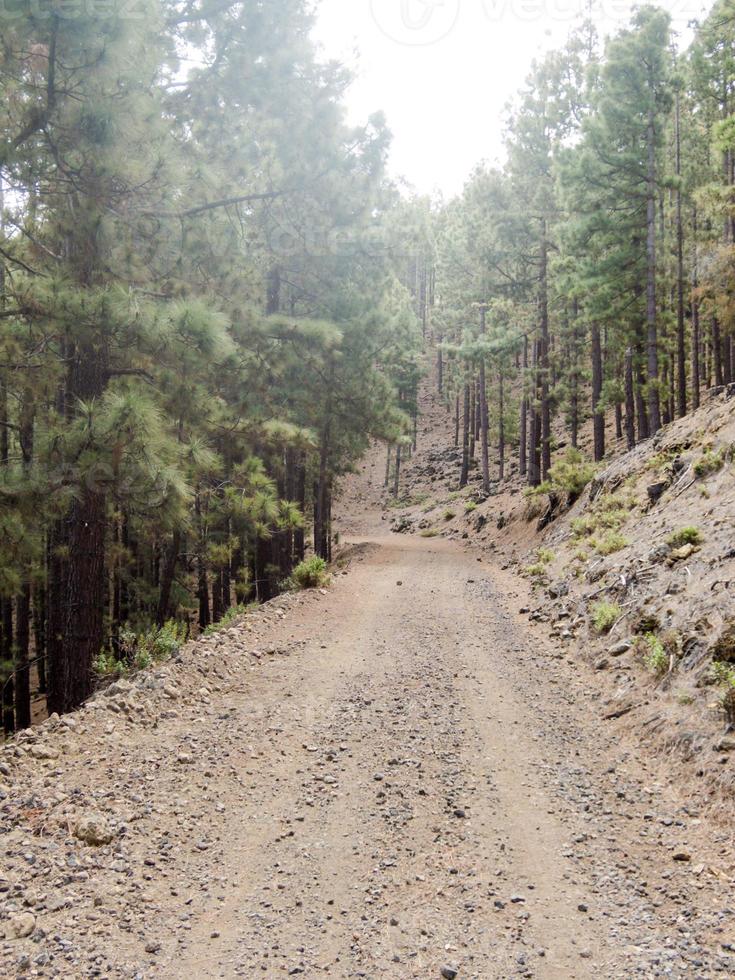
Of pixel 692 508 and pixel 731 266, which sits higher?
pixel 731 266

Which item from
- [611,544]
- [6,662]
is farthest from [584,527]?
[6,662]

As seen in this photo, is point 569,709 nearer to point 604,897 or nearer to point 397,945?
point 604,897

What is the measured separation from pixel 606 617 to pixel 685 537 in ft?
5.63

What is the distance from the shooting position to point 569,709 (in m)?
6.93

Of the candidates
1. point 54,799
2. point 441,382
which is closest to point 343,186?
point 54,799

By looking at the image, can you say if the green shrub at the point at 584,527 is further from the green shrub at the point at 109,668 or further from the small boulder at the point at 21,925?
the small boulder at the point at 21,925

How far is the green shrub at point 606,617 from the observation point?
8.80m

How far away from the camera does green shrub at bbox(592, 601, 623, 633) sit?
28.9 ft

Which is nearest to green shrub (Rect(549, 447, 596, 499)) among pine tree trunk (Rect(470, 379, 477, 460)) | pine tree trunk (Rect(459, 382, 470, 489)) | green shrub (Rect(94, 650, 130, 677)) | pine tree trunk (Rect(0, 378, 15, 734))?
green shrub (Rect(94, 650, 130, 677))

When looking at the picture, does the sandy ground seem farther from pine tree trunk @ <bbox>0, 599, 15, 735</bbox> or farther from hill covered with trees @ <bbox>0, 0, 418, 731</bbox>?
pine tree trunk @ <bbox>0, 599, 15, 735</bbox>

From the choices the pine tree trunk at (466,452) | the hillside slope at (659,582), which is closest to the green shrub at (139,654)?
the hillside slope at (659,582)

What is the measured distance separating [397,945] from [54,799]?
285 cm

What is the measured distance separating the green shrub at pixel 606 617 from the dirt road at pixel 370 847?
1436 mm

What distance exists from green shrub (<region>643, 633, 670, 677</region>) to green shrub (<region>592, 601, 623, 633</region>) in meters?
1.35
